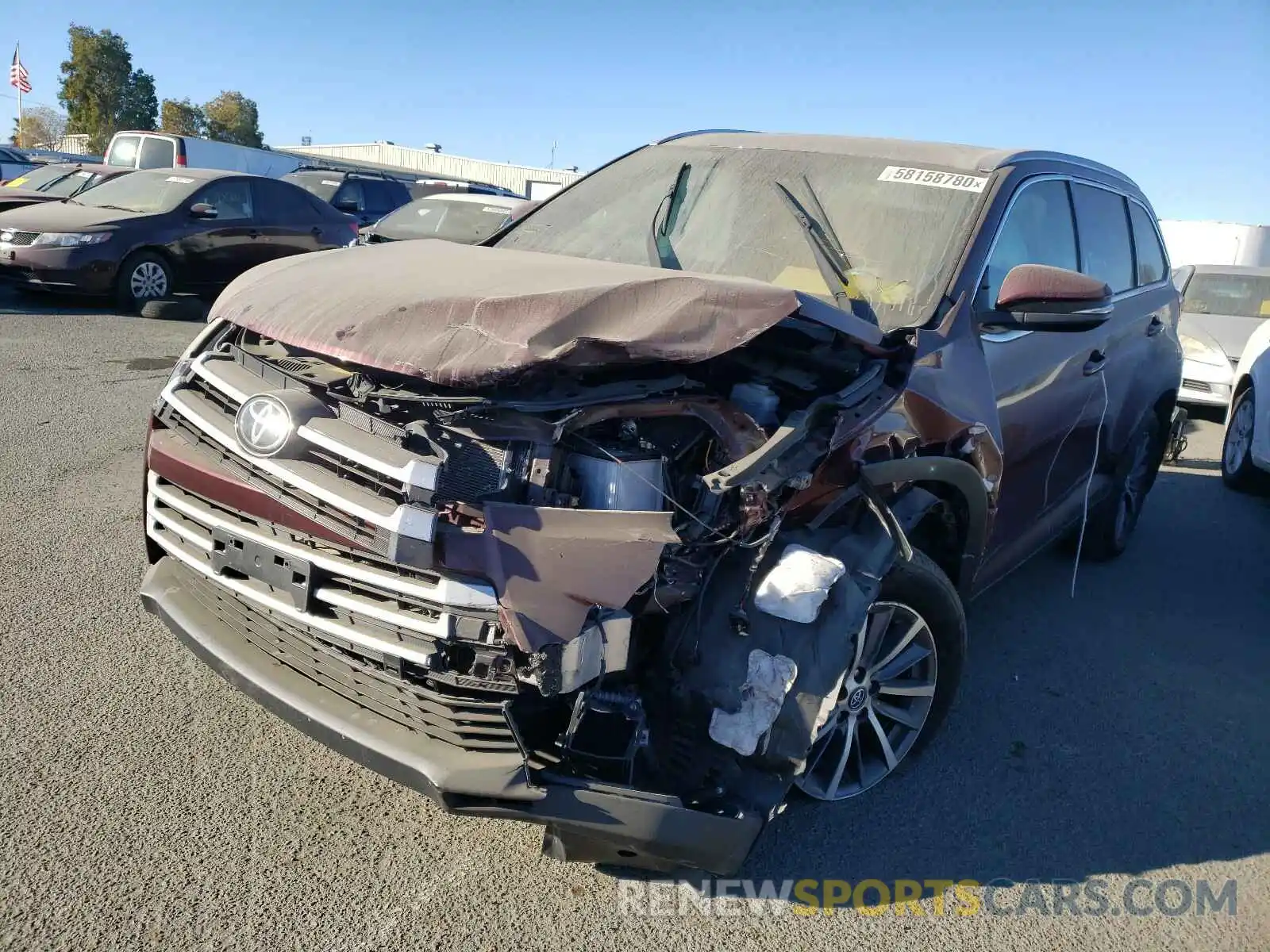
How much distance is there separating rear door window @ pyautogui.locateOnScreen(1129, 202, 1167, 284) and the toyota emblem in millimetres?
4311

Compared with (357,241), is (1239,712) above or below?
below

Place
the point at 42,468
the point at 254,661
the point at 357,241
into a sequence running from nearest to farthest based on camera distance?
the point at 254,661
the point at 42,468
the point at 357,241

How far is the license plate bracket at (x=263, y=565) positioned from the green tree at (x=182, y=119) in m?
56.1

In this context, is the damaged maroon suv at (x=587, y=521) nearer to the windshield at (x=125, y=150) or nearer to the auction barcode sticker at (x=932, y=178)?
the auction barcode sticker at (x=932, y=178)

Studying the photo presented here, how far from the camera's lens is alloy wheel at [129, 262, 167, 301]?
34.4ft

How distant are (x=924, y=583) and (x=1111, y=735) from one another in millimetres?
1387

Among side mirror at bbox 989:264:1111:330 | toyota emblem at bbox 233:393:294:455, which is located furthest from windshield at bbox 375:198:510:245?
toyota emblem at bbox 233:393:294:455

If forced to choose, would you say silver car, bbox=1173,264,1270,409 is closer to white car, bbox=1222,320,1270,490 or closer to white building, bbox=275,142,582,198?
white car, bbox=1222,320,1270,490

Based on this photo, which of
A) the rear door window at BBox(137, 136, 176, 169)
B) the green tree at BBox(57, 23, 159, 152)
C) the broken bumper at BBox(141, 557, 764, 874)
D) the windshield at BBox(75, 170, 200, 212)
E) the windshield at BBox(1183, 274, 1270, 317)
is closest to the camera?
the broken bumper at BBox(141, 557, 764, 874)

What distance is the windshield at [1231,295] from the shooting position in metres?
11.1

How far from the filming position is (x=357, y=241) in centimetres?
1224

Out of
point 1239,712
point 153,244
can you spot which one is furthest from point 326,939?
point 153,244

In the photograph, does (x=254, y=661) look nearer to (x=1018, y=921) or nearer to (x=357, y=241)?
(x=1018, y=921)

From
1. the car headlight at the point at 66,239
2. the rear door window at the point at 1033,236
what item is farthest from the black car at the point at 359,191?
the rear door window at the point at 1033,236
